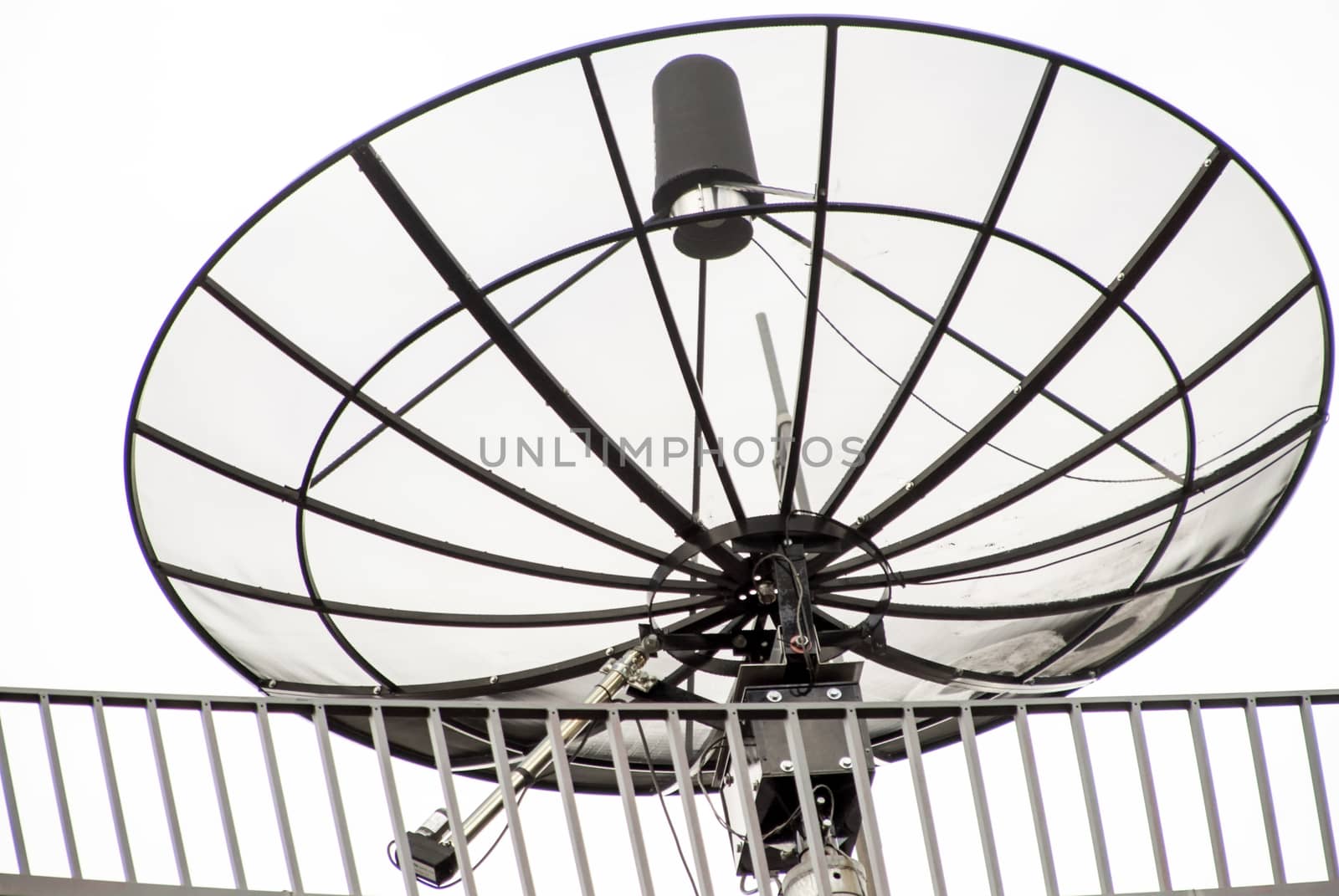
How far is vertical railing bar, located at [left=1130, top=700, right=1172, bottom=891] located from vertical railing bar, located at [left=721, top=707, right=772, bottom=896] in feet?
5.84

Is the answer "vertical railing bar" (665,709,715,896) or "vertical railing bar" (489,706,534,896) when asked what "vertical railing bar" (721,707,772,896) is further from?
"vertical railing bar" (489,706,534,896)

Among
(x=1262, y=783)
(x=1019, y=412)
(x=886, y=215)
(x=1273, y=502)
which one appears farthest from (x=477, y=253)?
(x=1273, y=502)

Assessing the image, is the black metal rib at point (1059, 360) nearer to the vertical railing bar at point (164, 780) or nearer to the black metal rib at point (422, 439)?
the black metal rib at point (422, 439)

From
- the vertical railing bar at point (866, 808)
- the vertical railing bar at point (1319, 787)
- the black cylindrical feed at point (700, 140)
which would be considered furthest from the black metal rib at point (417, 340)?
the vertical railing bar at point (1319, 787)

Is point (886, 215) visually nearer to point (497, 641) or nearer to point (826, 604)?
point (826, 604)

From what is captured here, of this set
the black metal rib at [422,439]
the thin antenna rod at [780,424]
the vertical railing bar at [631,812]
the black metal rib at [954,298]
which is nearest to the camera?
the vertical railing bar at [631,812]

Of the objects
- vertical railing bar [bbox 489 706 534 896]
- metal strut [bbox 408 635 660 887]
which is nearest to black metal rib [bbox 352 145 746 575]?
metal strut [bbox 408 635 660 887]

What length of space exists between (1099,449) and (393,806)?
16.2 ft

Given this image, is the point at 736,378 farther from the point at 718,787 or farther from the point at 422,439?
the point at 718,787

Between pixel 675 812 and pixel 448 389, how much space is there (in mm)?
4940

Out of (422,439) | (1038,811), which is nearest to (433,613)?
(422,439)

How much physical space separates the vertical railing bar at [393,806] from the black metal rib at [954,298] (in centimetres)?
349

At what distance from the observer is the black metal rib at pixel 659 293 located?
7527mm

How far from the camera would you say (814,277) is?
26.2ft
